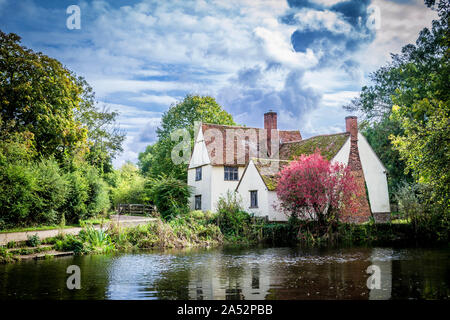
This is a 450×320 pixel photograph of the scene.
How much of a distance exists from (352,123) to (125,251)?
66.4 feet

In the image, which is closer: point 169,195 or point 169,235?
point 169,235

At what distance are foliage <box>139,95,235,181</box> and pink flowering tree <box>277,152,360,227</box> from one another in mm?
18090

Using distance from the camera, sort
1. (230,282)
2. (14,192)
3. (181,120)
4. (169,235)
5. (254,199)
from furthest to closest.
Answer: (181,120)
(254,199)
(169,235)
(14,192)
(230,282)

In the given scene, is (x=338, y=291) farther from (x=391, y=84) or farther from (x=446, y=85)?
(x=391, y=84)

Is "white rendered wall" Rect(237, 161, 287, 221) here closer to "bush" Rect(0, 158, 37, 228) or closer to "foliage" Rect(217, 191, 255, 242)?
"foliage" Rect(217, 191, 255, 242)

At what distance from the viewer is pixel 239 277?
10.6 m

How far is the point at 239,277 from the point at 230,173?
22241mm

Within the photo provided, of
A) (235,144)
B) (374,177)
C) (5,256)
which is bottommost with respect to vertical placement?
(5,256)

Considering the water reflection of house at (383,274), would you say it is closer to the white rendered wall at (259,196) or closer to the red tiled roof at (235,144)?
the white rendered wall at (259,196)

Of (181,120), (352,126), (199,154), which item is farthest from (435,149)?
(181,120)

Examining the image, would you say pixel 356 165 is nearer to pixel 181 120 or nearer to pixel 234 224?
pixel 234 224

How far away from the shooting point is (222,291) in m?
8.77

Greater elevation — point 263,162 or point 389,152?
point 389,152
